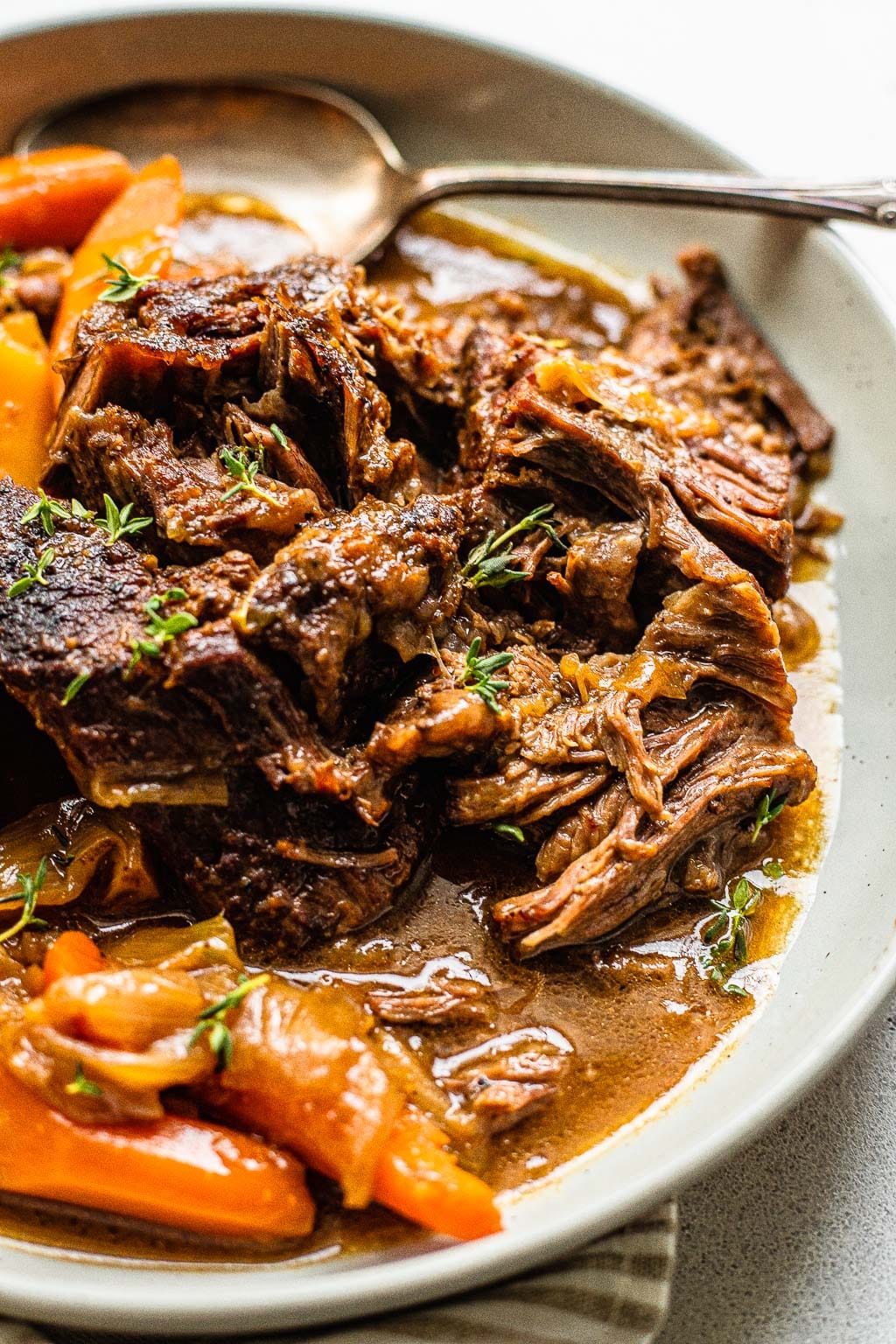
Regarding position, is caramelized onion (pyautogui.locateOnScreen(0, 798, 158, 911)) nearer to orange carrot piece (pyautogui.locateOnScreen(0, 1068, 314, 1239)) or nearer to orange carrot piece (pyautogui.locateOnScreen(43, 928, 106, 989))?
orange carrot piece (pyautogui.locateOnScreen(43, 928, 106, 989))

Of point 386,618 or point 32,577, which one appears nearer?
point 32,577

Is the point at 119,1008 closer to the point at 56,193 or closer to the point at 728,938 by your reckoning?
the point at 728,938

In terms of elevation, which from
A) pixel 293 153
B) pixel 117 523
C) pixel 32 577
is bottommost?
pixel 32 577

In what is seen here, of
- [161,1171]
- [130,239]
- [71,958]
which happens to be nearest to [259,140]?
[130,239]

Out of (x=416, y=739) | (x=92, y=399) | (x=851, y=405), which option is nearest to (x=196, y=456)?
(x=92, y=399)

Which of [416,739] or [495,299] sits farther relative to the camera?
[495,299]

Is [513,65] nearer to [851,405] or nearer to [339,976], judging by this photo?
[851,405]
